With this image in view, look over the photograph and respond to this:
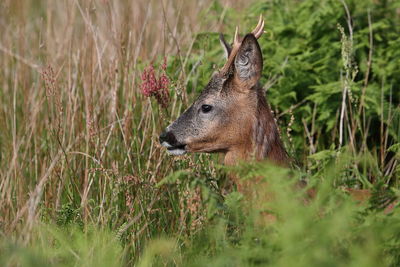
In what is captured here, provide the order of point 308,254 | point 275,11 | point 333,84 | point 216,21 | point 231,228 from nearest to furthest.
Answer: point 308,254 → point 231,228 → point 333,84 → point 275,11 → point 216,21

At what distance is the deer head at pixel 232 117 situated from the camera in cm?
430

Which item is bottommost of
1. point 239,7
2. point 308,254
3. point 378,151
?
point 378,151

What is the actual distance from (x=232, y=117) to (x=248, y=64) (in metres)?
0.30

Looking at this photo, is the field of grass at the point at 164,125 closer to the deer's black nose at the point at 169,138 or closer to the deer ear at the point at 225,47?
the deer's black nose at the point at 169,138

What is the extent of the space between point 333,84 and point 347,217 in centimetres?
287

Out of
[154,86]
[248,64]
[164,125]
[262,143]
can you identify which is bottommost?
Result: [164,125]

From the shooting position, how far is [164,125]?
518cm

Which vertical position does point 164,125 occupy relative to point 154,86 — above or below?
below

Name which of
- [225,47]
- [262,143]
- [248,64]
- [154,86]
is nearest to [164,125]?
[225,47]

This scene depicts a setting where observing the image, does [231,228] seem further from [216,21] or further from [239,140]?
[216,21]

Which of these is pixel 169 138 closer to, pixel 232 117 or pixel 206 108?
pixel 206 108

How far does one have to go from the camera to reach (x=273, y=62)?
5.63m

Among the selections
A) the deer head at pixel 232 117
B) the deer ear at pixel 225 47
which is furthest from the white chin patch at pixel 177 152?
the deer ear at pixel 225 47

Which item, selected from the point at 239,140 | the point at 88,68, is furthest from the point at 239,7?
the point at 239,140
